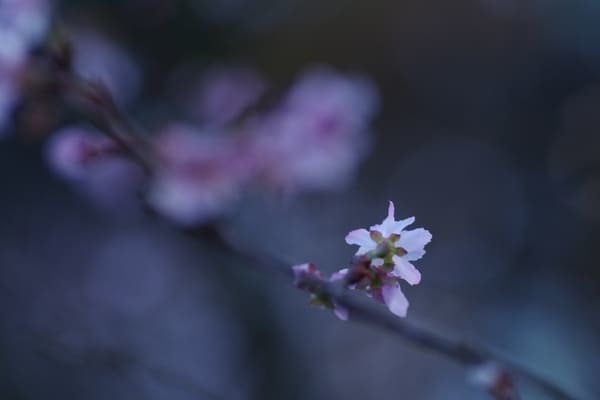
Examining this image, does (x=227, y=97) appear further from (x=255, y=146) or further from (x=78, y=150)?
(x=78, y=150)

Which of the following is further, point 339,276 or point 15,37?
point 15,37

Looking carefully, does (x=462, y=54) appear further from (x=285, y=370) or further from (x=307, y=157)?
(x=307, y=157)

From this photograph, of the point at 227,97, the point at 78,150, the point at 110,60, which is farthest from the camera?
the point at 110,60

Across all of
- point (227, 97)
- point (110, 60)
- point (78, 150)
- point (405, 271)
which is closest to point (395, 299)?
point (405, 271)

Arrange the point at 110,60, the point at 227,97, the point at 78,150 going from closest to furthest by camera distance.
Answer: the point at 78,150, the point at 227,97, the point at 110,60

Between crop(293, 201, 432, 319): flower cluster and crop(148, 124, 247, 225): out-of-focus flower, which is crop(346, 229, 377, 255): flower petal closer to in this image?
crop(293, 201, 432, 319): flower cluster

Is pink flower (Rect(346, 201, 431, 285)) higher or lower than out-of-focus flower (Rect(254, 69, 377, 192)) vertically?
lower

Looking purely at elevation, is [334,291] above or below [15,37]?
below

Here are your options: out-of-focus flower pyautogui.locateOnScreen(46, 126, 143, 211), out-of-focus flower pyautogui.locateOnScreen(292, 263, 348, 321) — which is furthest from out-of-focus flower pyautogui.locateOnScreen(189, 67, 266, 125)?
out-of-focus flower pyautogui.locateOnScreen(292, 263, 348, 321)

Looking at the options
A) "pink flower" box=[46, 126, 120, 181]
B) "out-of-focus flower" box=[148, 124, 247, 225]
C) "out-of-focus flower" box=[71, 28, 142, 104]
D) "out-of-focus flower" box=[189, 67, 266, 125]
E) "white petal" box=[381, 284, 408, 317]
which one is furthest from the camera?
"out-of-focus flower" box=[71, 28, 142, 104]
